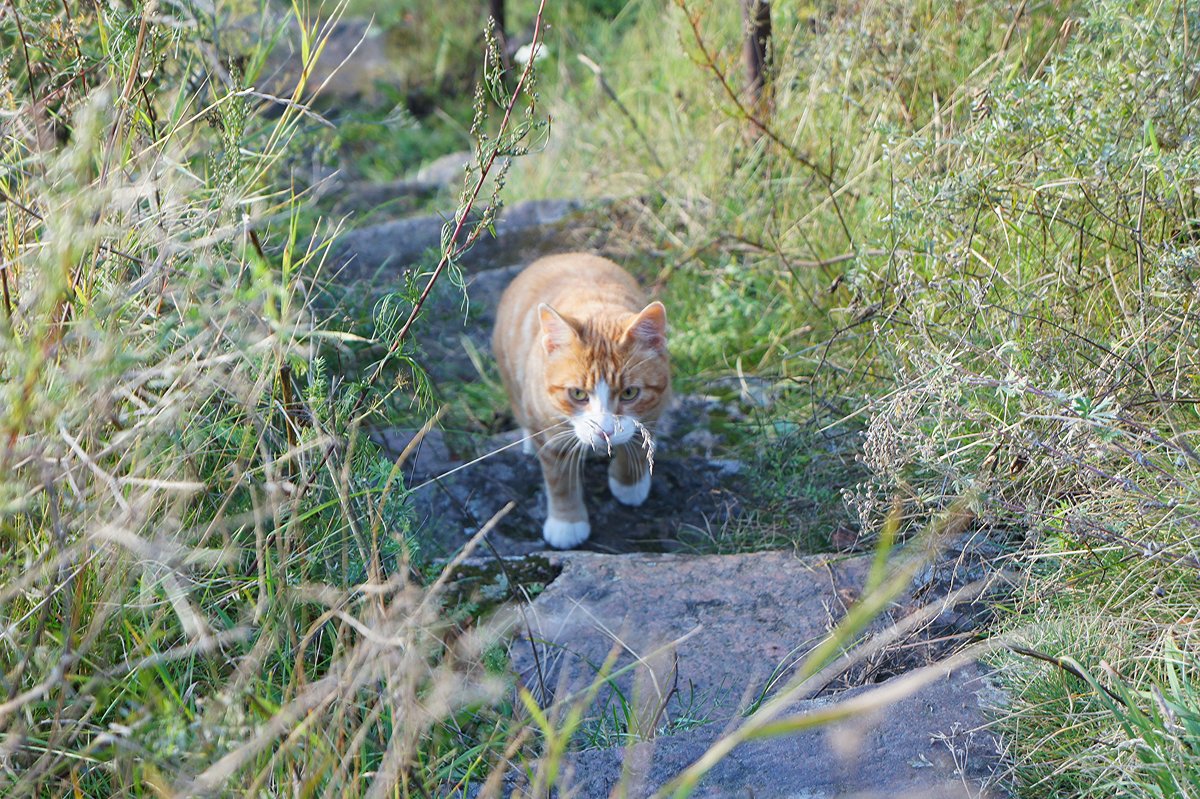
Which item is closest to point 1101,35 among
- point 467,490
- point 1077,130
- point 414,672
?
point 1077,130

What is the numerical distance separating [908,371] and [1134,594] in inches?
31.8

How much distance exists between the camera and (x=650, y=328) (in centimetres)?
279

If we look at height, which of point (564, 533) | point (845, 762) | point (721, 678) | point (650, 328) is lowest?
point (564, 533)

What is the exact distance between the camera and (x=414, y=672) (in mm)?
1224

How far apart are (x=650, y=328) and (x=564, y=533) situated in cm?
66

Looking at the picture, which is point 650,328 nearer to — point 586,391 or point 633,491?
point 586,391

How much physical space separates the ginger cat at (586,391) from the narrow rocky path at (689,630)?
11cm

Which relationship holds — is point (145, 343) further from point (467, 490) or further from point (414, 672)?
point (467, 490)

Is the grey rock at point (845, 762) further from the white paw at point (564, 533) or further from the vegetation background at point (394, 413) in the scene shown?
the white paw at point (564, 533)

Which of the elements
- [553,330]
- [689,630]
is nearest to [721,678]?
[689,630]

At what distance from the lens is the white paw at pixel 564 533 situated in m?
2.86

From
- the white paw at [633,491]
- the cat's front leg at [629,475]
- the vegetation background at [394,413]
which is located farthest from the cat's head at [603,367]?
the vegetation background at [394,413]

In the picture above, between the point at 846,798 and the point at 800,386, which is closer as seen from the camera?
the point at 846,798

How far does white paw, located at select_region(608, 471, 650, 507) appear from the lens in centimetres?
298
